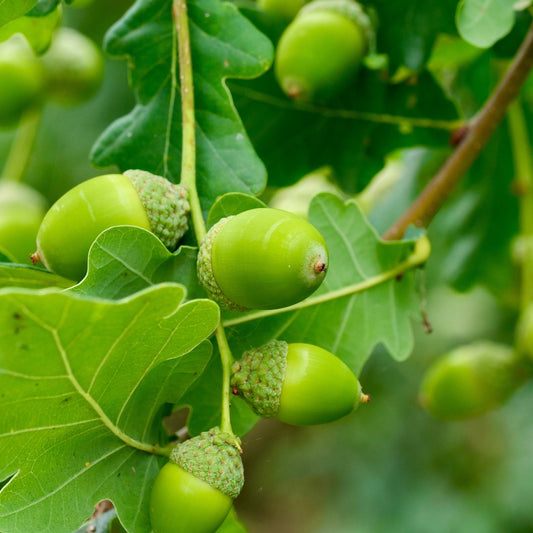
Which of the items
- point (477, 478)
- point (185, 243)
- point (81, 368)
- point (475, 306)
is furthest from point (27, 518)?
point (477, 478)

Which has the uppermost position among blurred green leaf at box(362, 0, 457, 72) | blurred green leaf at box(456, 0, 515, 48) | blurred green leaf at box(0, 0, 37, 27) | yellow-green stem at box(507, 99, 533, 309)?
blurred green leaf at box(0, 0, 37, 27)

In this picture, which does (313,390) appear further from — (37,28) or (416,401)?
(416,401)

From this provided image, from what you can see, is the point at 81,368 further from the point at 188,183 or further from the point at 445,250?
the point at 445,250

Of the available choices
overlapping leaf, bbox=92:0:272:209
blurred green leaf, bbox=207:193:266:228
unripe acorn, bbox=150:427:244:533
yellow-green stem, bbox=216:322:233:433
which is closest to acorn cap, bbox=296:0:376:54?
overlapping leaf, bbox=92:0:272:209

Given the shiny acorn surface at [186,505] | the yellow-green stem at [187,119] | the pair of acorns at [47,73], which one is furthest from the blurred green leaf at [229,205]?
the pair of acorns at [47,73]

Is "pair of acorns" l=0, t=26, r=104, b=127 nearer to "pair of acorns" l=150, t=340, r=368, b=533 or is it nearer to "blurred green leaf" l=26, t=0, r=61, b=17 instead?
"blurred green leaf" l=26, t=0, r=61, b=17

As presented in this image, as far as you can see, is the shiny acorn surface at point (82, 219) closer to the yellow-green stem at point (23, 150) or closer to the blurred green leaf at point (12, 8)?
the blurred green leaf at point (12, 8)
